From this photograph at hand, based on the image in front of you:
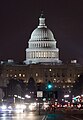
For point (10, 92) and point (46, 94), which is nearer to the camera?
point (46, 94)

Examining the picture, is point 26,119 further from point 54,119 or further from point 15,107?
point 15,107

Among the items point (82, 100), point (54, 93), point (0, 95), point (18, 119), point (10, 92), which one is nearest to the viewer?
point (18, 119)

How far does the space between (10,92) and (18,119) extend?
9210 cm

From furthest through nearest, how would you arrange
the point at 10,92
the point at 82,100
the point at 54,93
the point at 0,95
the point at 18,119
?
the point at 10,92 < the point at 82,100 < the point at 54,93 < the point at 0,95 < the point at 18,119

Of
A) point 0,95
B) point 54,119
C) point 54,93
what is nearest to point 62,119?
point 54,119

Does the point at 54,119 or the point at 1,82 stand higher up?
the point at 1,82

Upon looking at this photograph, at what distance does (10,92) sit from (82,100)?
3453 cm

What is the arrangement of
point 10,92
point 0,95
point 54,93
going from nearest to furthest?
point 0,95
point 54,93
point 10,92

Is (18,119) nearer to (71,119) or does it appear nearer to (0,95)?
(71,119)

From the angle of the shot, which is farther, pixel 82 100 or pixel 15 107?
pixel 82 100

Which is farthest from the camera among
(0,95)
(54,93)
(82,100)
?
(82,100)

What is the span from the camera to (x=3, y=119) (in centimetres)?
7500

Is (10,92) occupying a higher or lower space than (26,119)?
higher

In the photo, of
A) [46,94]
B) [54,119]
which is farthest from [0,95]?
A: [54,119]
